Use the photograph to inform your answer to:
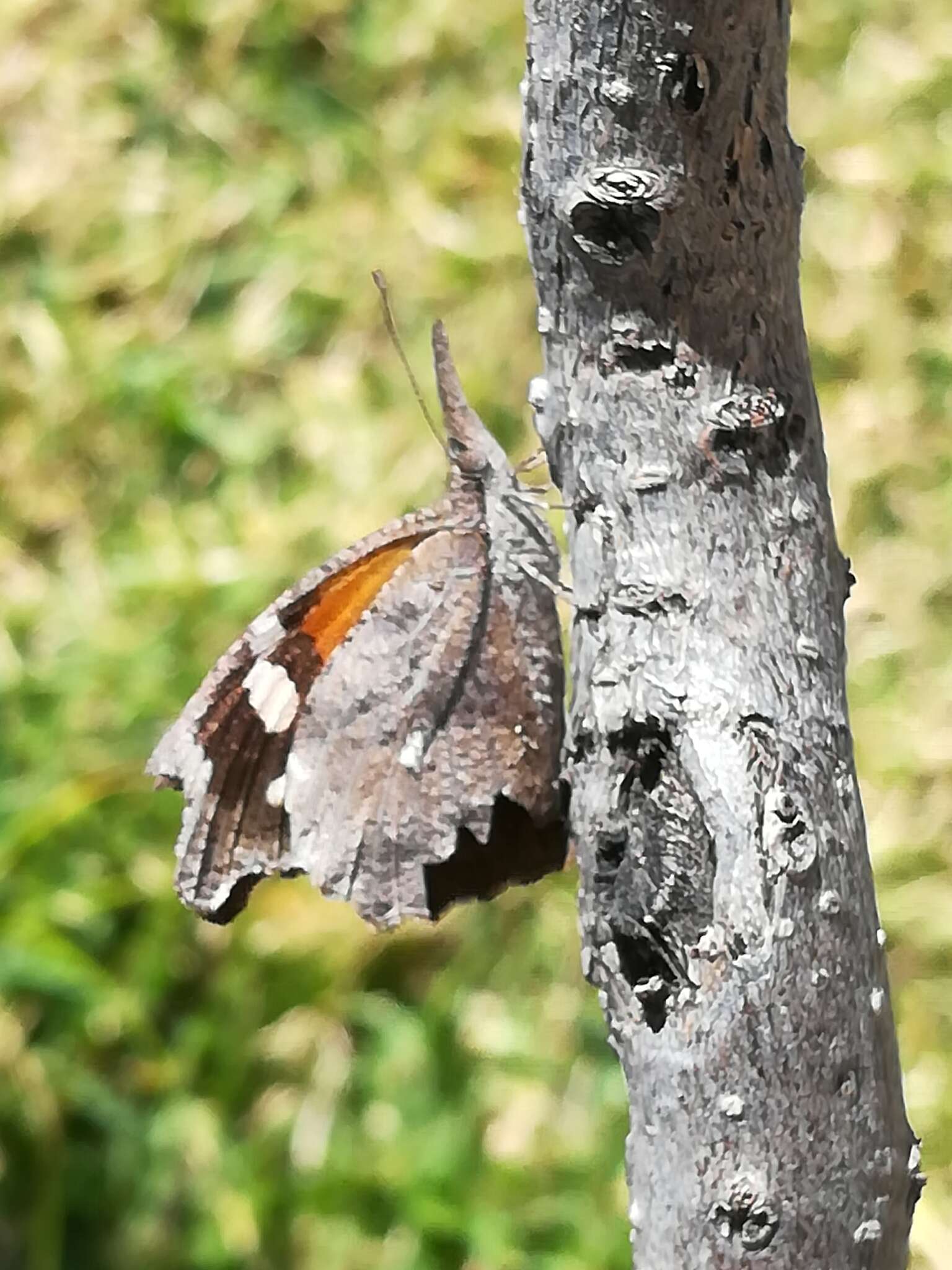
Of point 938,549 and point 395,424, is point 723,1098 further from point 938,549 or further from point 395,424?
point 395,424

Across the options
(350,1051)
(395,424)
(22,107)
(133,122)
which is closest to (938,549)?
(395,424)

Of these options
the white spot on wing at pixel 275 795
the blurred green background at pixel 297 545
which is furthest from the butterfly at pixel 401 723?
the blurred green background at pixel 297 545

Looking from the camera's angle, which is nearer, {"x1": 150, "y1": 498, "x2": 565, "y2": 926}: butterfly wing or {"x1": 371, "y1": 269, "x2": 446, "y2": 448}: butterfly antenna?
{"x1": 150, "y1": 498, "x2": 565, "y2": 926}: butterfly wing

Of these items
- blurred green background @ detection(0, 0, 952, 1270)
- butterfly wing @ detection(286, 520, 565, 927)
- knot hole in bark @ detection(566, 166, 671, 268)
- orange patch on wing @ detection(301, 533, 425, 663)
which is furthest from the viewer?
blurred green background @ detection(0, 0, 952, 1270)

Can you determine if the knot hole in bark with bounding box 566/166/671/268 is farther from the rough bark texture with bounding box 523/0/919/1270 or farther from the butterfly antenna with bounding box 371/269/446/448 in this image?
the butterfly antenna with bounding box 371/269/446/448

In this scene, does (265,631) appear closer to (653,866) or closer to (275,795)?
(275,795)

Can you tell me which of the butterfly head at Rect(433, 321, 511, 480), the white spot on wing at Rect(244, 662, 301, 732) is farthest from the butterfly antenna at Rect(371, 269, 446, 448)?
the white spot on wing at Rect(244, 662, 301, 732)
